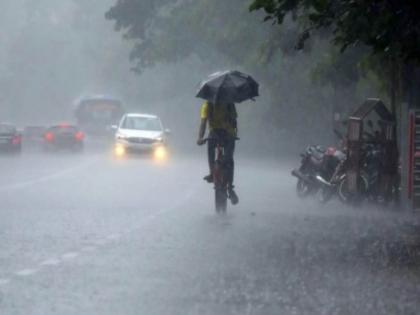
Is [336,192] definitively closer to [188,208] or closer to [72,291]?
[188,208]

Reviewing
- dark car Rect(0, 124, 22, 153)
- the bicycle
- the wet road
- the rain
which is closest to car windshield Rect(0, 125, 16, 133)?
dark car Rect(0, 124, 22, 153)

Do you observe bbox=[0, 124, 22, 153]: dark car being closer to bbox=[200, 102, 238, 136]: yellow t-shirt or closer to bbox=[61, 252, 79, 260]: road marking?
bbox=[200, 102, 238, 136]: yellow t-shirt

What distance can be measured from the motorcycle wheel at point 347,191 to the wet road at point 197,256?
0.31 metres

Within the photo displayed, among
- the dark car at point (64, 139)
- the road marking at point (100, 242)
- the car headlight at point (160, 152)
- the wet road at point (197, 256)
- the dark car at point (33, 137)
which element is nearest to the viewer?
the wet road at point (197, 256)

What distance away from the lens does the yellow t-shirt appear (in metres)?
20.8

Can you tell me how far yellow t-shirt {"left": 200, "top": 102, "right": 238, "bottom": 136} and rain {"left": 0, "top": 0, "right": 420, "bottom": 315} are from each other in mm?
22

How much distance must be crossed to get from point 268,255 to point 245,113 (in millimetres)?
52987

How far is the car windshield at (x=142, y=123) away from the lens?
172ft

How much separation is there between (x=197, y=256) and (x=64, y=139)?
4868cm

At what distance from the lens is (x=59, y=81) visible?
144875 millimetres

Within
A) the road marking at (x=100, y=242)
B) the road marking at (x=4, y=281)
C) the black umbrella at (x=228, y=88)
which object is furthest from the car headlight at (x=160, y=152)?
the road marking at (x=4, y=281)

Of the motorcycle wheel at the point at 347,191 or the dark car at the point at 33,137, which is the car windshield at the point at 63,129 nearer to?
the dark car at the point at 33,137

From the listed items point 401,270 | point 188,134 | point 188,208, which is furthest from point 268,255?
point 188,134

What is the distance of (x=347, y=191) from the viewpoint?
2522 cm
